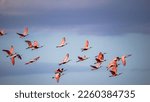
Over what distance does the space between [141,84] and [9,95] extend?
0.95 m

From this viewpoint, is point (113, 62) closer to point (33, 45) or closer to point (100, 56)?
point (100, 56)

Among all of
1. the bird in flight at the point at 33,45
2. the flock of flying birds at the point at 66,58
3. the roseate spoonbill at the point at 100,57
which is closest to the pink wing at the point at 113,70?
the flock of flying birds at the point at 66,58

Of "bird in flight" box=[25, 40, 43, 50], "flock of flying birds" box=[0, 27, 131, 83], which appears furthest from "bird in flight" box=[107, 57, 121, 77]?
"bird in flight" box=[25, 40, 43, 50]

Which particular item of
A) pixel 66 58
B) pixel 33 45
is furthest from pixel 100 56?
pixel 33 45

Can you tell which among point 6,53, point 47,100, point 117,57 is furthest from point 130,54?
point 6,53

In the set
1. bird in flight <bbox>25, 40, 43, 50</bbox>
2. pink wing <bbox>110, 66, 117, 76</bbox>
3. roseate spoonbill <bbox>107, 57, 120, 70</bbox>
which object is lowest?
pink wing <bbox>110, 66, 117, 76</bbox>

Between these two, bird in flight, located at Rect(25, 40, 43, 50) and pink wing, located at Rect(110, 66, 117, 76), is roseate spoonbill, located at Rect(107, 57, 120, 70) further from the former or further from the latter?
bird in flight, located at Rect(25, 40, 43, 50)

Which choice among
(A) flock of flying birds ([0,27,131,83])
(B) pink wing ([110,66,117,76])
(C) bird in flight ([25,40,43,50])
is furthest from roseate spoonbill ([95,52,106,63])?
(C) bird in flight ([25,40,43,50])

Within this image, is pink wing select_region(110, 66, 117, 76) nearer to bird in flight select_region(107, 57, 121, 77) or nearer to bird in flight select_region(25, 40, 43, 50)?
bird in flight select_region(107, 57, 121, 77)

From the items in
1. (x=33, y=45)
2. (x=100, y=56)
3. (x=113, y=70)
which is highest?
→ (x=33, y=45)

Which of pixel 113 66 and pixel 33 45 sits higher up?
pixel 33 45

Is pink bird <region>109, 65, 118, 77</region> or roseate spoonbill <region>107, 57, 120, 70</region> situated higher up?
roseate spoonbill <region>107, 57, 120, 70</region>

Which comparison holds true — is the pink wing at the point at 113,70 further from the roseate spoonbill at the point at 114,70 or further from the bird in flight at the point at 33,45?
the bird in flight at the point at 33,45

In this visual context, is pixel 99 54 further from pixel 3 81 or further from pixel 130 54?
pixel 3 81
